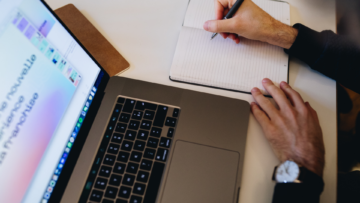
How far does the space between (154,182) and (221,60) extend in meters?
0.38

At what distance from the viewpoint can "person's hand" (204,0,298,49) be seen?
1.95 ft

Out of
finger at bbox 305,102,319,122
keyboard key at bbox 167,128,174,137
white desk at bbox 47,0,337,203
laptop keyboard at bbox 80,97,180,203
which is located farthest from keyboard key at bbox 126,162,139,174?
finger at bbox 305,102,319,122

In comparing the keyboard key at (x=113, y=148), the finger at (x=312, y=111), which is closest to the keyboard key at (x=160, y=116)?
the keyboard key at (x=113, y=148)

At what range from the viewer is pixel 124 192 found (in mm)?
449

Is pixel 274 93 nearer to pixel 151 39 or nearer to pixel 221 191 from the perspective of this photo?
pixel 221 191

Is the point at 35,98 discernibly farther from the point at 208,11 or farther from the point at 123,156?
the point at 208,11

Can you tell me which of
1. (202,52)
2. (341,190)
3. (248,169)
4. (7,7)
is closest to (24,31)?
(7,7)

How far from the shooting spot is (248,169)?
500 mm

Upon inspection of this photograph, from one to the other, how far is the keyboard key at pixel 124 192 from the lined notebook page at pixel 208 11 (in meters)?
0.49

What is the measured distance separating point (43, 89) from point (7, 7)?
145 mm

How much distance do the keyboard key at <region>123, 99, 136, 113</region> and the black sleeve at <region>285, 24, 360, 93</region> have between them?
0.47 metres

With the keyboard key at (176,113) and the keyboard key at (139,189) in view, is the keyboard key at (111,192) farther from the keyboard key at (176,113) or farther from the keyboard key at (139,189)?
the keyboard key at (176,113)

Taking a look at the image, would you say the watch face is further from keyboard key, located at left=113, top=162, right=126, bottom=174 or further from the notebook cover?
the notebook cover

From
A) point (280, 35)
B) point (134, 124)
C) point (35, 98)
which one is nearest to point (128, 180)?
point (134, 124)
